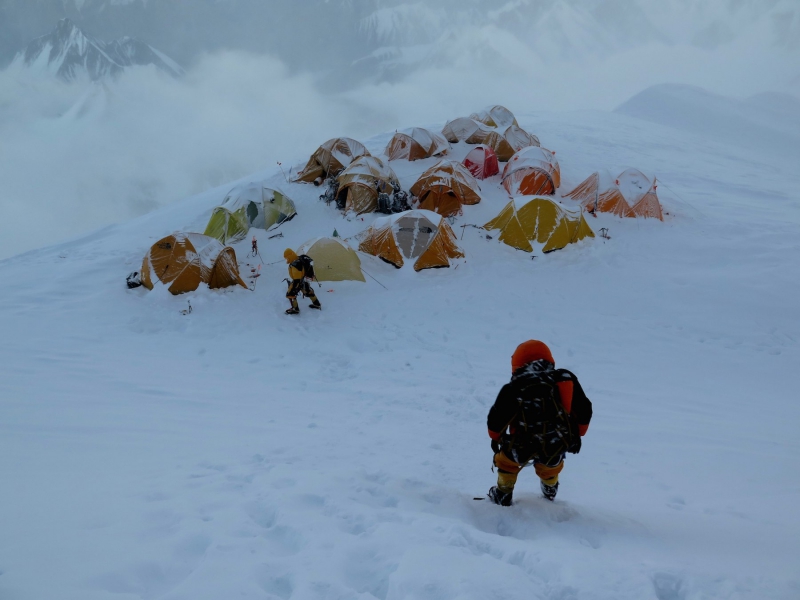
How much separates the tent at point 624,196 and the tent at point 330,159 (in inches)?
354

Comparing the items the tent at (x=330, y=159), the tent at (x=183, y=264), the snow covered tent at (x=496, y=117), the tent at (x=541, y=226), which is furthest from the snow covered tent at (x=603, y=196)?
the tent at (x=183, y=264)

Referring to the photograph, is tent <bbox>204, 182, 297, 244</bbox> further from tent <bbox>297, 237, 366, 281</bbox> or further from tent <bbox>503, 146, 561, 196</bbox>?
tent <bbox>503, 146, 561, 196</bbox>

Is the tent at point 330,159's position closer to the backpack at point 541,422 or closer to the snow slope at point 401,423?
the snow slope at point 401,423

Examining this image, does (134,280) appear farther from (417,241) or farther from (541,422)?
(541,422)

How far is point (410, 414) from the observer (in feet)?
23.4

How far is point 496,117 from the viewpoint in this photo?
2495 cm

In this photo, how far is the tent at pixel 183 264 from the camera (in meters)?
11.7

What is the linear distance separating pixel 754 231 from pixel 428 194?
Result: 1074 centimetres

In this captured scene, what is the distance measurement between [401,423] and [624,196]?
13.1 m

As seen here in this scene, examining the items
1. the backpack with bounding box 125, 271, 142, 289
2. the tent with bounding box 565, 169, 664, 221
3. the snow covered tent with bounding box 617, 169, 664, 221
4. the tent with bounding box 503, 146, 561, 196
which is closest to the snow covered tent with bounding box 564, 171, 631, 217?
the tent with bounding box 565, 169, 664, 221

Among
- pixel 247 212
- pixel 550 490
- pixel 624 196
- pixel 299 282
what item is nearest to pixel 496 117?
pixel 624 196

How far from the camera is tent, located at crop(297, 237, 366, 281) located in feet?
41.5

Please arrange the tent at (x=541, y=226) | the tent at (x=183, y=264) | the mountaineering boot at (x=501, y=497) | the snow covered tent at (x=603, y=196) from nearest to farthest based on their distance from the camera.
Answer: the mountaineering boot at (x=501, y=497) < the tent at (x=183, y=264) < the tent at (x=541, y=226) < the snow covered tent at (x=603, y=196)

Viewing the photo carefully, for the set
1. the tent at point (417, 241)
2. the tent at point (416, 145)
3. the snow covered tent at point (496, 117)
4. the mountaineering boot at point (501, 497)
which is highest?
the snow covered tent at point (496, 117)
